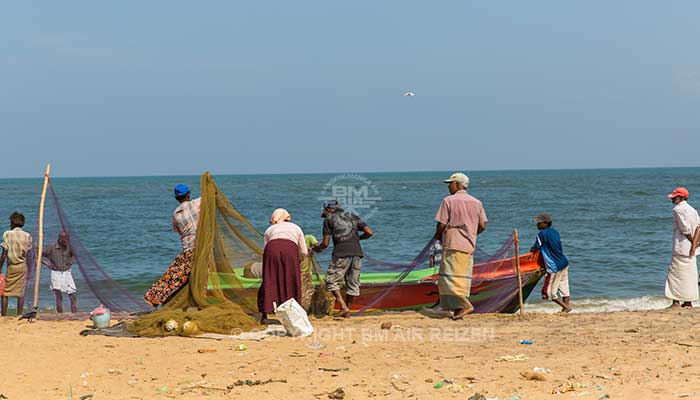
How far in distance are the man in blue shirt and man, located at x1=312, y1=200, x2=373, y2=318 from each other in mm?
2209

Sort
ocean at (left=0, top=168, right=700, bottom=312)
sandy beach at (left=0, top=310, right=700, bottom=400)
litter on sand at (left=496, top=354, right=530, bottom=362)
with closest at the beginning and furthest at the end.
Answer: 1. sandy beach at (left=0, top=310, right=700, bottom=400)
2. litter on sand at (left=496, top=354, right=530, bottom=362)
3. ocean at (left=0, top=168, right=700, bottom=312)

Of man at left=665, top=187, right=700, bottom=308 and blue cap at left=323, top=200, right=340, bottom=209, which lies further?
man at left=665, top=187, right=700, bottom=308

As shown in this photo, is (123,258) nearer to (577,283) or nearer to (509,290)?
(577,283)

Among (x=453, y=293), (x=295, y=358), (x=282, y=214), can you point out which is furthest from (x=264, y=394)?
(x=453, y=293)

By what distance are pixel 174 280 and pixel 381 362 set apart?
2939 mm

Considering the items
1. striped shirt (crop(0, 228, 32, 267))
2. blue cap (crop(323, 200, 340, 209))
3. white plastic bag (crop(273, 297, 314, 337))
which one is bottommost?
Result: white plastic bag (crop(273, 297, 314, 337))

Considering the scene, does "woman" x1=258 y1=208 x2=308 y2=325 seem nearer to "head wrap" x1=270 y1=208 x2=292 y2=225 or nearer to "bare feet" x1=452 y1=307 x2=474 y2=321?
"head wrap" x1=270 y1=208 x2=292 y2=225

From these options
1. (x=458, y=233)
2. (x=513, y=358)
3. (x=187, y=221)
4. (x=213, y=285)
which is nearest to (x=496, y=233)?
(x=458, y=233)

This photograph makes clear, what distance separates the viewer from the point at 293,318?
297 inches

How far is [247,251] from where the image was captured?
8.86 metres

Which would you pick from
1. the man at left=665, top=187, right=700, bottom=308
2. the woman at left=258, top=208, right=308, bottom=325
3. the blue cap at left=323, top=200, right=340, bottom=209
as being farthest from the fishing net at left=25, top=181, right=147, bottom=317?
the man at left=665, top=187, right=700, bottom=308

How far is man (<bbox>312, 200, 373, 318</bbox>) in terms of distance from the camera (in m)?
8.69

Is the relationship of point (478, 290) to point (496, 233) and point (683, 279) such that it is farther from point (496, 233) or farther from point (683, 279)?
point (496, 233)

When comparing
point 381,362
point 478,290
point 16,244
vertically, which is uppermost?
point 16,244
